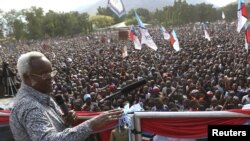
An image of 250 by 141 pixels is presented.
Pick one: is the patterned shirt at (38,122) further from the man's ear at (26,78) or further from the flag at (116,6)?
the flag at (116,6)

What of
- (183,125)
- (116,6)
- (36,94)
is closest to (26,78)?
(36,94)

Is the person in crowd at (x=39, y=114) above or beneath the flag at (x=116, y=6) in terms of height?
beneath

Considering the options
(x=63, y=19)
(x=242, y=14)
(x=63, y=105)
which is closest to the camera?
(x=63, y=105)

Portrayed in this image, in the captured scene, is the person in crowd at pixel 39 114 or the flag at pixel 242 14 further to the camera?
the flag at pixel 242 14

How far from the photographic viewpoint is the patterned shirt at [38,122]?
6.31 feet

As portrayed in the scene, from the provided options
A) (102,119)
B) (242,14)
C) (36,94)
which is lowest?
(102,119)

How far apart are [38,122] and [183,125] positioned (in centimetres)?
114

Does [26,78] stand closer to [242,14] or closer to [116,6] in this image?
[242,14]

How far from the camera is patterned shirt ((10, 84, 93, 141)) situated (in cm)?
192

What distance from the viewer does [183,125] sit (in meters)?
2.74

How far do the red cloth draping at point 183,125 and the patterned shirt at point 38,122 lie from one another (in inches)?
31.8

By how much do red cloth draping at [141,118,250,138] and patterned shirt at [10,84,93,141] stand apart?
808 millimetres

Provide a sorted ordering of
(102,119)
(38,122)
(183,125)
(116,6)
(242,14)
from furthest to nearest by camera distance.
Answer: (116,6)
(242,14)
(183,125)
(102,119)
(38,122)

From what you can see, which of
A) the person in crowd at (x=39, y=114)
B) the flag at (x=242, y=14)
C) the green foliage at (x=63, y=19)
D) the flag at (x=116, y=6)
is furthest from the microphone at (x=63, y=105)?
the green foliage at (x=63, y=19)
